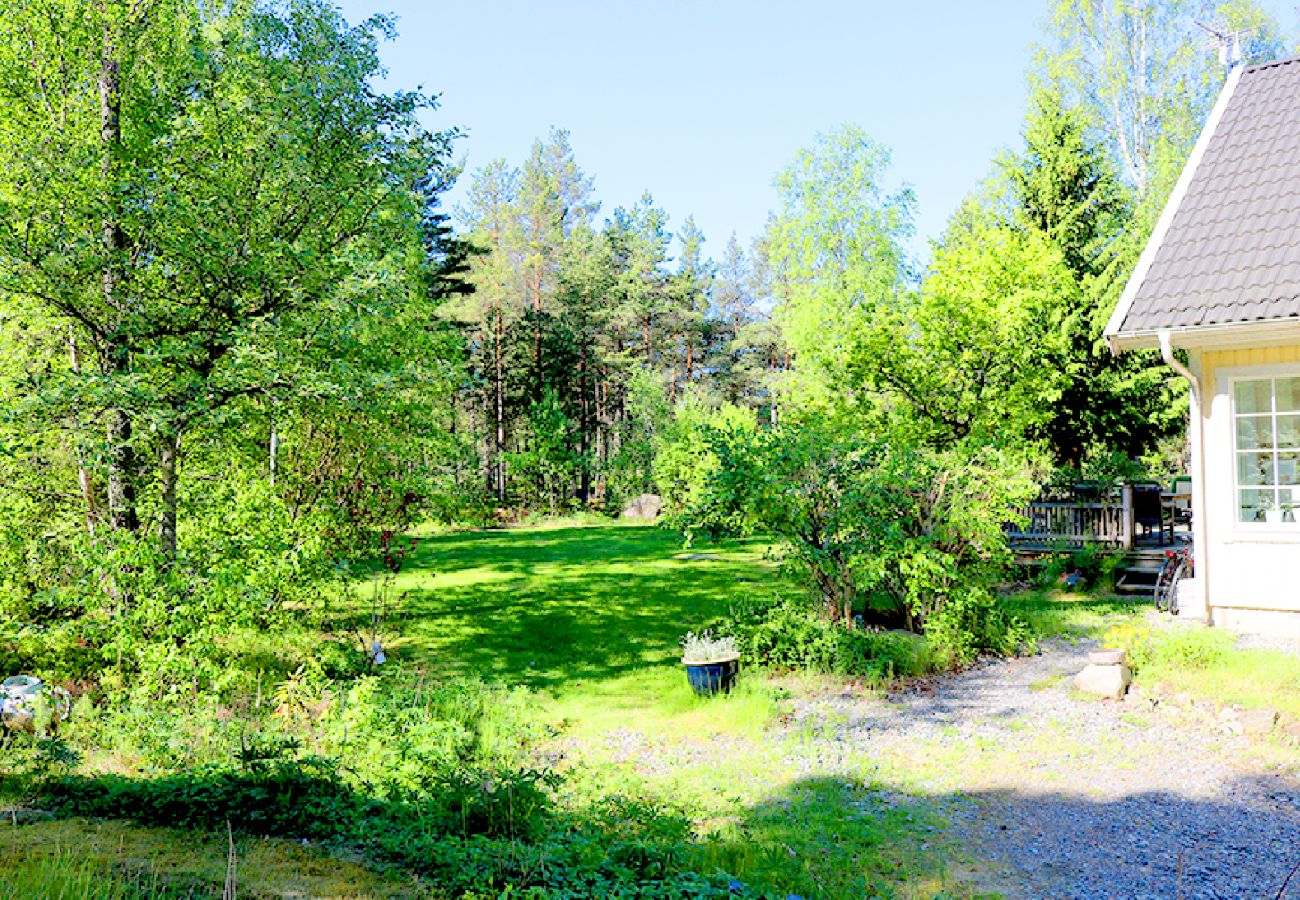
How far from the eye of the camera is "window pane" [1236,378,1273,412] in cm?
785

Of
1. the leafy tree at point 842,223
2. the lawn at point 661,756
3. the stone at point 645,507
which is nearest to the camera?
the lawn at point 661,756

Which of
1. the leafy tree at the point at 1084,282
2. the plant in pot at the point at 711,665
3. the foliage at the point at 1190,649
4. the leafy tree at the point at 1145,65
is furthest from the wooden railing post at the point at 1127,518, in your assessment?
the leafy tree at the point at 1145,65

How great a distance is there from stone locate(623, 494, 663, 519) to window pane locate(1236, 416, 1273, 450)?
800 inches

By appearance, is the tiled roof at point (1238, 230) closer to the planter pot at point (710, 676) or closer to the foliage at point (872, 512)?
the foliage at point (872, 512)

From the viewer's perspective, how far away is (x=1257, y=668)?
6.59m

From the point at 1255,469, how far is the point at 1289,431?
1.48ft

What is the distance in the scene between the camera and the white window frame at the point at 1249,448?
25.4 feet

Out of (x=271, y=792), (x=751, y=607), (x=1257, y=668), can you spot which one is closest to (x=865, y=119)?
(x=751, y=607)

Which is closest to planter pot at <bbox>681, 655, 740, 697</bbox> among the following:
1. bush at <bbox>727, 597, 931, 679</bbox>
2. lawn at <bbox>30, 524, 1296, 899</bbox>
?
lawn at <bbox>30, 524, 1296, 899</bbox>

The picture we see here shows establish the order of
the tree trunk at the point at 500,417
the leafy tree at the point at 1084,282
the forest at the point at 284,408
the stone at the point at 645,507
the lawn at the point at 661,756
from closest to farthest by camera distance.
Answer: the lawn at the point at 661,756 → the forest at the point at 284,408 → the leafy tree at the point at 1084,282 → the stone at the point at 645,507 → the tree trunk at the point at 500,417

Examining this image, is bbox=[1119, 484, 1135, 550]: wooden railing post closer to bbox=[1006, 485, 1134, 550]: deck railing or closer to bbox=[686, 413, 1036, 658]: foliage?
bbox=[1006, 485, 1134, 550]: deck railing

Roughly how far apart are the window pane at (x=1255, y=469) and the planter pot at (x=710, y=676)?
5.34m

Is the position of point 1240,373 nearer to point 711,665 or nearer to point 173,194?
point 711,665

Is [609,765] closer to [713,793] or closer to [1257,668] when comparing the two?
[713,793]
